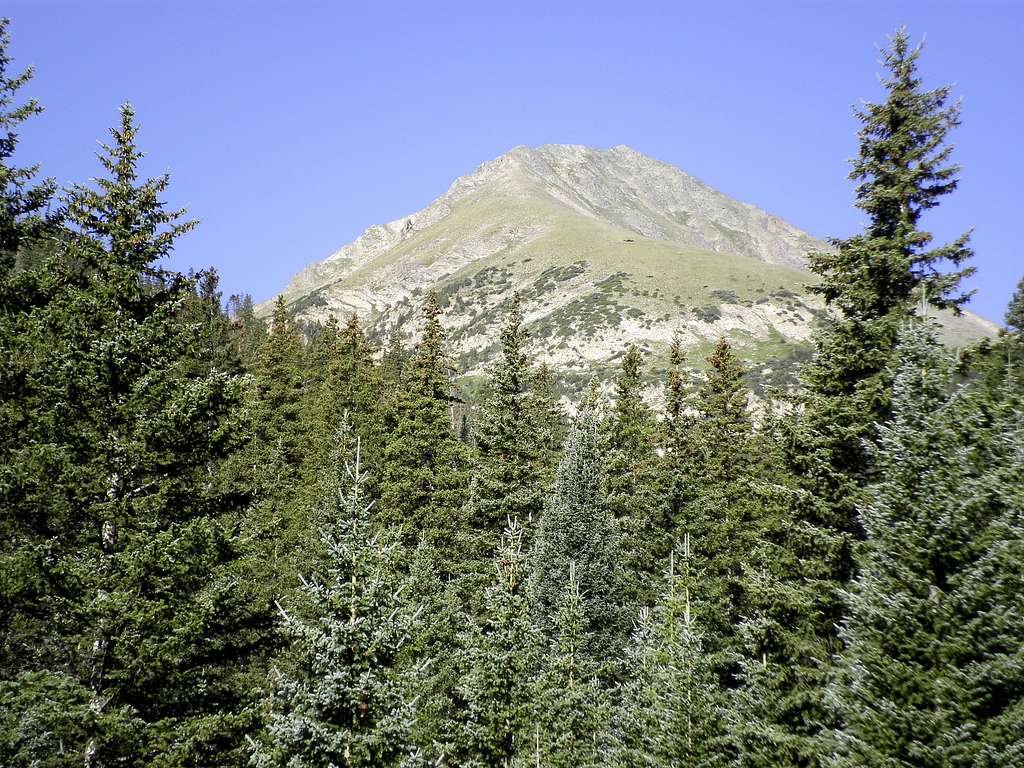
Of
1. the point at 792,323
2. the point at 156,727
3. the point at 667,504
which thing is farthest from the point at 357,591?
the point at 792,323

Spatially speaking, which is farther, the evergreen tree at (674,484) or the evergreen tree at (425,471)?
the evergreen tree at (425,471)

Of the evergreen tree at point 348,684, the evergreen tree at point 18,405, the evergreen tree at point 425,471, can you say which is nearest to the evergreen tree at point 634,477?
the evergreen tree at point 425,471

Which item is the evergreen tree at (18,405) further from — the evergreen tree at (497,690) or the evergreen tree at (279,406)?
the evergreen tree at (279,406)

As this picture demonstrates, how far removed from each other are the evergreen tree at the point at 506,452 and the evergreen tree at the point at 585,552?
1.74m

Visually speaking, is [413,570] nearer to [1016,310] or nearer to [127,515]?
[127,515]

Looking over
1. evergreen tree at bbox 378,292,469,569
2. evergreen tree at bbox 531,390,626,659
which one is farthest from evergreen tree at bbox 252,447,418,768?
evergreen tree at bbox 531,390,626,659

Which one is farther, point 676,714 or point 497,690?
point 497,690

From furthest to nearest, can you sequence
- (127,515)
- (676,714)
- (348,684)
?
(676,714) → (127,515) → (348,684)

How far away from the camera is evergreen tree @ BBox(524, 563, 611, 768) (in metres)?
18.8

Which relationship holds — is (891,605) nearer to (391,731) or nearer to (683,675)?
(683,675)

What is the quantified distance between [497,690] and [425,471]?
15.0 meters

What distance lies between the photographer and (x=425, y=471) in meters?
30.9

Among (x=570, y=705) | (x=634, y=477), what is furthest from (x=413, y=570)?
(x=634, y=477)

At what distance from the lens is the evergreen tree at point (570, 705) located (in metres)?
18.8
